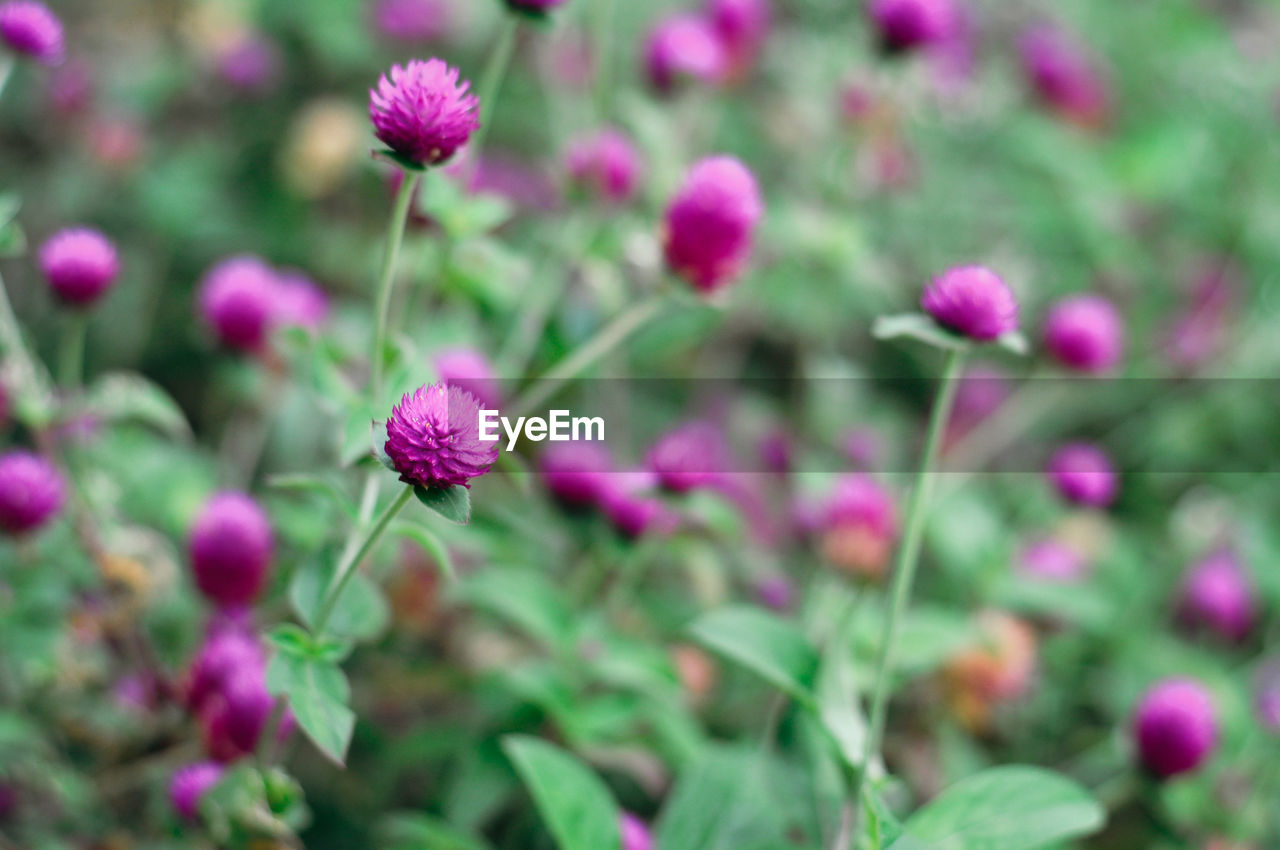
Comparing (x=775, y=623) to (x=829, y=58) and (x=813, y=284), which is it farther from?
(x=829, y=58)

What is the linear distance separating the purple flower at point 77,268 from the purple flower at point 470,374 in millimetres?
378

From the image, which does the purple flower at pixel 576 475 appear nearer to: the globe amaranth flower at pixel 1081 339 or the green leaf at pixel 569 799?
the green leaf at pixel 569 799

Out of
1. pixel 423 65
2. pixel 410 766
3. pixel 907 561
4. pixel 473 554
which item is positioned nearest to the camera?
pixel 423 65

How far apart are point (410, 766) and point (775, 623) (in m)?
0.60

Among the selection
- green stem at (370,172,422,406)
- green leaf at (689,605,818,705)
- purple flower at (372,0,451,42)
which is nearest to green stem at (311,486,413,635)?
green stem at (370,172,422,406)

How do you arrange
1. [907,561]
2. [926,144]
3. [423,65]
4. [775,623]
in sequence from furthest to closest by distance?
[926,144], [775,623], [907,561], [423,65]

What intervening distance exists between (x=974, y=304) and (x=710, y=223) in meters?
0.34

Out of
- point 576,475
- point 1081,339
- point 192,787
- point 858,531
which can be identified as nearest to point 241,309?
point 576,475

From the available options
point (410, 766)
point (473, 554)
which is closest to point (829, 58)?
point (473, 554)

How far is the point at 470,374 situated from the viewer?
128 centimetres

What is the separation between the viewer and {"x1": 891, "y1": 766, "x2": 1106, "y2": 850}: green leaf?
894 millimetres

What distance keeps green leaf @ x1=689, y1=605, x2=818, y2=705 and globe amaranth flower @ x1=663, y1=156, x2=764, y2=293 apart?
371mm

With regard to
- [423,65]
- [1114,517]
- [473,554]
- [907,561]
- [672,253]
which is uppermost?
[423,65]

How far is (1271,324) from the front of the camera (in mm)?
2164
